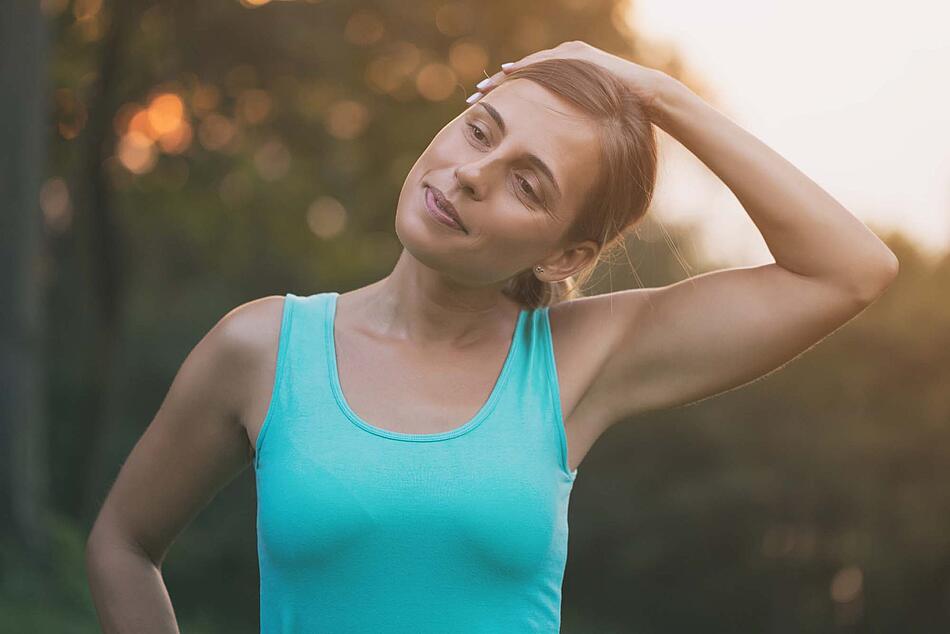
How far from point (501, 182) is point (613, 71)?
1.06 feet

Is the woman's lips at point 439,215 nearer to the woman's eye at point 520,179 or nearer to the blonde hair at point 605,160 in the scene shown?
the woman's eye at point 520,179

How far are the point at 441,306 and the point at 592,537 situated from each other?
7413 mm

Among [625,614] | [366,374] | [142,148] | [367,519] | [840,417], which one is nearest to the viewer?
[367,519]

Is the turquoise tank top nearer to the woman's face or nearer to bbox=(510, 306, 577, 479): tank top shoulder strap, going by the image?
bbox=(510, 306, 577, 479): tank top shoulder strap

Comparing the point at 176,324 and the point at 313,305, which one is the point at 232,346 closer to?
the point at 313,305

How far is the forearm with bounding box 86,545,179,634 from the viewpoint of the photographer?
2.37 m

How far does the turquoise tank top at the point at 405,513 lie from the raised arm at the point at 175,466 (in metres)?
0.10

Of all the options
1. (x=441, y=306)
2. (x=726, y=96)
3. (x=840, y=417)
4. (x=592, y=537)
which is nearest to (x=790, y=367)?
(x=840, y=417)

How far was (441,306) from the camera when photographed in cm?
225

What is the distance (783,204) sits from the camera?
221 centimetres

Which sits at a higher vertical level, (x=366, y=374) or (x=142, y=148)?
(x=366, y=374)

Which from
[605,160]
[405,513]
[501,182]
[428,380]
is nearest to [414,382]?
[428,380]

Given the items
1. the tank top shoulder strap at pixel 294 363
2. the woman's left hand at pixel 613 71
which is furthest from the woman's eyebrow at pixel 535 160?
the tank top shoulder strap at pixel 294 363

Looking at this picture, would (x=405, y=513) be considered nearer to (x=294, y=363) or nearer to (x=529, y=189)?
(x=294, y=363)
